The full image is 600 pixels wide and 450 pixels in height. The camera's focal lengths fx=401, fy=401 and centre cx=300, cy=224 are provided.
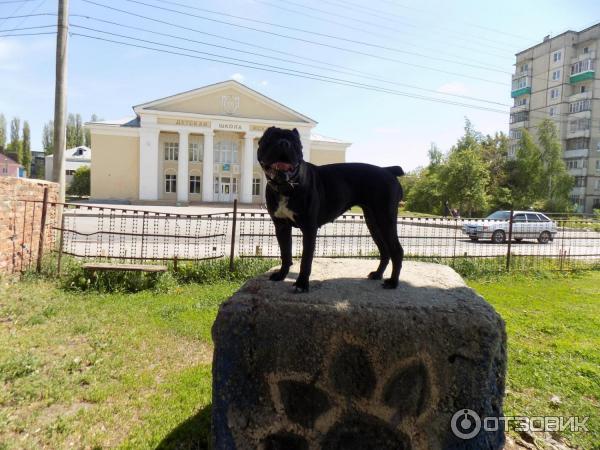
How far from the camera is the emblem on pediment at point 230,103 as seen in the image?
3972 cm

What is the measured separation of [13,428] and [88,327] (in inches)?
87.8

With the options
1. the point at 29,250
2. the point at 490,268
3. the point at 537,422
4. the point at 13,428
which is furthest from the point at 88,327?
the point at 490,268

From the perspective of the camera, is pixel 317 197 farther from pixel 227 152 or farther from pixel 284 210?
pixel 227 152

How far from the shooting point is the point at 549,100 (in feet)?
160

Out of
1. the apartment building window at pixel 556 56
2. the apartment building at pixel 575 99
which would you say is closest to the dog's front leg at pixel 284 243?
the apartment building at pixel 575 99

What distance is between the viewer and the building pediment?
38.4 meters

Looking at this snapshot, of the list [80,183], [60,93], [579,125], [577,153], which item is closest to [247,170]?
[80,183]

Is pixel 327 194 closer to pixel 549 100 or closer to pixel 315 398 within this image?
pixel 315 398

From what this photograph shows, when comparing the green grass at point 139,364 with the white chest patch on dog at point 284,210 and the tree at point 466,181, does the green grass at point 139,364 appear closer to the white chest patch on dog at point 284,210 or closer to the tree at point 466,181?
the white chest patch on dog at point 284,210

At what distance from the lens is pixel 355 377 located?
2699 millimetres

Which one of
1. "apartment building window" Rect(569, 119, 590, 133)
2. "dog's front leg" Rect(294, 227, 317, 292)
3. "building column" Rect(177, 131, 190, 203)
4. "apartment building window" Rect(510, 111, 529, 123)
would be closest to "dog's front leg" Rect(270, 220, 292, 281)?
"dog's front leg" Rect(294, 227, 317, 292)

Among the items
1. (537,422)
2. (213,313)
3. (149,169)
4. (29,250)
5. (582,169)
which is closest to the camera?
(537,422)

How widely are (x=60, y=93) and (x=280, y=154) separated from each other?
9.76m

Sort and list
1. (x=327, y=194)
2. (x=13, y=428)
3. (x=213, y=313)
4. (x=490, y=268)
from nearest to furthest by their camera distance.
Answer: (x=327, y=194), (x=13, y=428), (x=213, y=313), (x=490, y=268)
